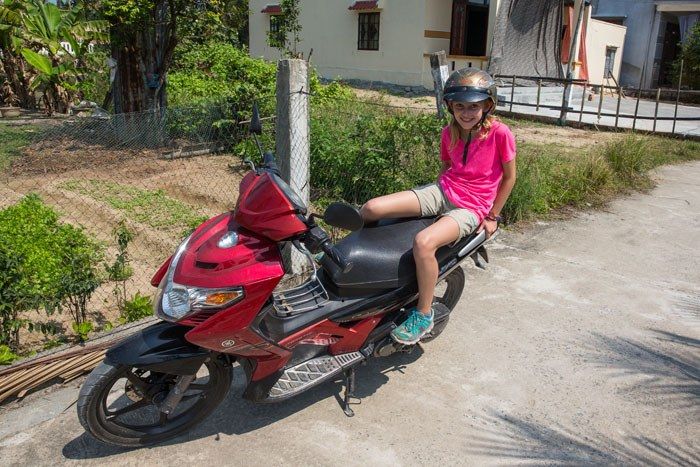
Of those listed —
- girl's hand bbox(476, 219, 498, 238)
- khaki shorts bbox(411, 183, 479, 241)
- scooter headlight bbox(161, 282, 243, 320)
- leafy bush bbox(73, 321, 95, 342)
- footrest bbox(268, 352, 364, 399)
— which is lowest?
leafy bush bbox(73, 321, 95, 342)

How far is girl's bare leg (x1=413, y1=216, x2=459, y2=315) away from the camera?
11.0ft

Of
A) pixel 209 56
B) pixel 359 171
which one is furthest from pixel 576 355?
pixel 209 56

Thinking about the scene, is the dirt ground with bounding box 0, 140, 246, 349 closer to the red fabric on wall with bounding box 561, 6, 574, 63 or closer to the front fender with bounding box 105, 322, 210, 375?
the front fender with bounding box 105, 322, 210, 375

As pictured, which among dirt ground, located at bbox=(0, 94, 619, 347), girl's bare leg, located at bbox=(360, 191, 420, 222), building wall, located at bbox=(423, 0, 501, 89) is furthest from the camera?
building wall, located at bbox=(423, 0, 501, 89)

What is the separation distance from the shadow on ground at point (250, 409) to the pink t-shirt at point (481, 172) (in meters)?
1.05

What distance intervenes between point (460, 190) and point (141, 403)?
7.01 feet

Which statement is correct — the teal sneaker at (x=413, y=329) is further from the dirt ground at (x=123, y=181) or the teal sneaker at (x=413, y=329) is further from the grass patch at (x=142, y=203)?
the grass patch at (x=142, y=203)

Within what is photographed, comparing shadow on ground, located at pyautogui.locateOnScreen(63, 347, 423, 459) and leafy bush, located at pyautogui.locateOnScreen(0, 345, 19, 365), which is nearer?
shadow on ground, located at pyautogui.locateOnScreen(63, 347, 423, 459)

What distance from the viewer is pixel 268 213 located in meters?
2.83

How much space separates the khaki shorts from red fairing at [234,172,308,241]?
106 cm

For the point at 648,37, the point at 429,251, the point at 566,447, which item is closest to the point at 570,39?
the point at 648,37

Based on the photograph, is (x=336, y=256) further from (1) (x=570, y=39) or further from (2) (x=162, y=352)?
(1) (x=570, y=39)

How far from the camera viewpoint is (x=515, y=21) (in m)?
20.8

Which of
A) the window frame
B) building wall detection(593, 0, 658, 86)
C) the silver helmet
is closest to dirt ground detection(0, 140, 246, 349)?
the silver helmet
